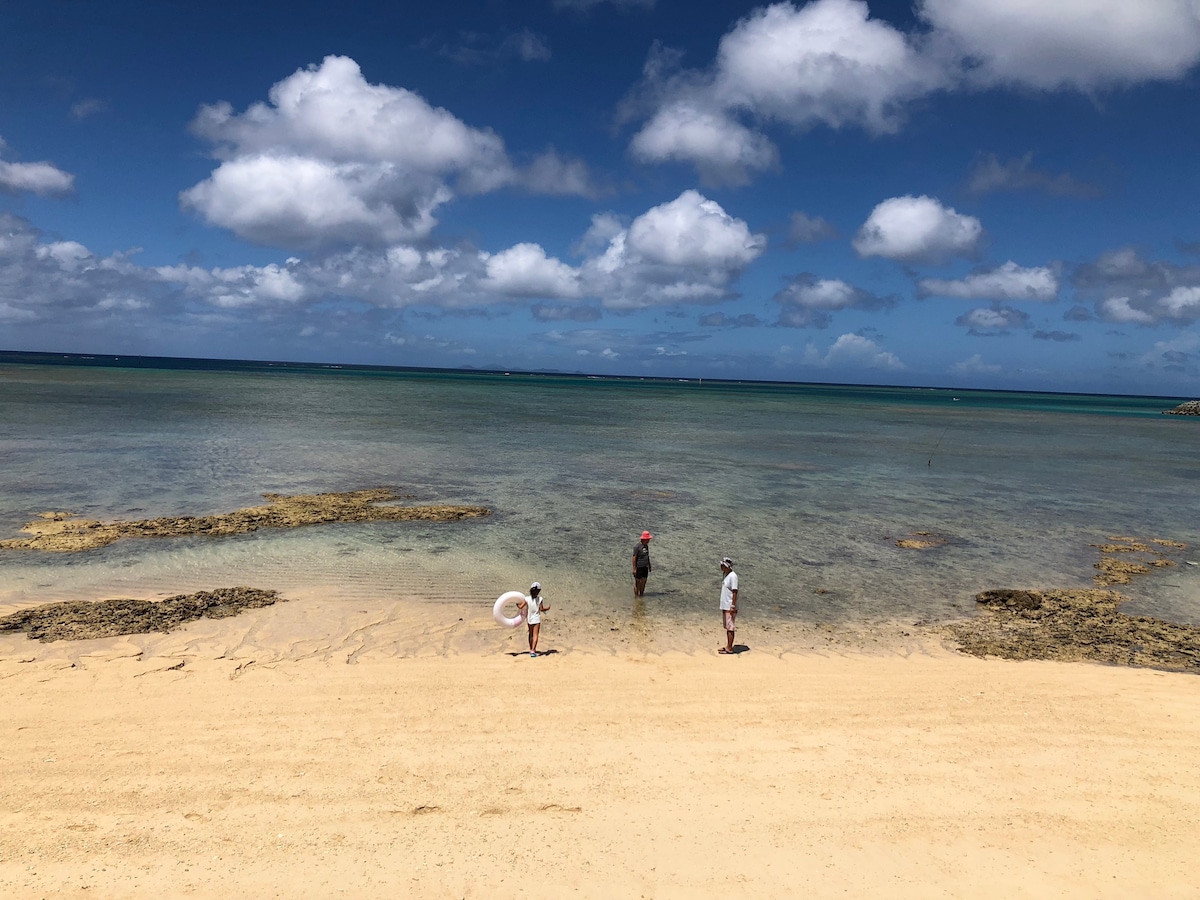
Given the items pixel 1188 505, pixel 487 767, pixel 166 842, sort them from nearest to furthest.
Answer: pixel 166 842, pixel 487 767, pixel 1188 505

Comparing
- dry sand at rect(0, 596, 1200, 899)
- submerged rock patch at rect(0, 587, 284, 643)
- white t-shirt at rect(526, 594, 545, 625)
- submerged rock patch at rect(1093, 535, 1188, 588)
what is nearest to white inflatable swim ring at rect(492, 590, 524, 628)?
white t-shirt at rect(526, 594, 545, 625)

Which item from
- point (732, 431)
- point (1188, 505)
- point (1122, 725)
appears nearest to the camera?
point (1122, 725)

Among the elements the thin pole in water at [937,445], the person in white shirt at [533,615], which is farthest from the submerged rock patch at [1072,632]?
the thin pole in water at [937,445]

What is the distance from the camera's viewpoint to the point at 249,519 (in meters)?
22.2

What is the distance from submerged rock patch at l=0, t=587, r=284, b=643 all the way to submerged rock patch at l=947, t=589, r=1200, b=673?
15278 millimetres

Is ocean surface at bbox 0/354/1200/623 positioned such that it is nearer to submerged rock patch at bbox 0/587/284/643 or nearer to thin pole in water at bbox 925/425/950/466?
thin pole in water at bbox 925/425/950/466

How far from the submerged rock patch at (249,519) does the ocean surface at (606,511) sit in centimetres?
64

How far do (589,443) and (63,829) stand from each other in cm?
4119

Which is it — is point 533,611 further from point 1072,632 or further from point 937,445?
point 937,445

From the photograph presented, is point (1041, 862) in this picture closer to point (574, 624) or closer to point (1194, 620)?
point (574, 624)

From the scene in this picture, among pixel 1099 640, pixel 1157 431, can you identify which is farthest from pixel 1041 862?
pixel 1157 431

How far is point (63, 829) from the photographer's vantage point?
743 cm

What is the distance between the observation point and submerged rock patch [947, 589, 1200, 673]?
13688 mm

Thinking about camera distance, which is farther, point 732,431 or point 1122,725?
point 732,431
